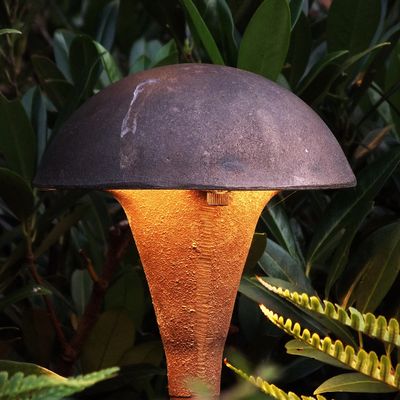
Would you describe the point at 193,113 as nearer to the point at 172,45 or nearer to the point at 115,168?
the point at 115,168

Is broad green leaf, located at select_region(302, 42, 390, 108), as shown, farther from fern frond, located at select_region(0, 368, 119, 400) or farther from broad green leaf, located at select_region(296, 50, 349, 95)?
fern frond, located at select_region(0, 368, 119, 400)

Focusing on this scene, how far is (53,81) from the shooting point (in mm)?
954

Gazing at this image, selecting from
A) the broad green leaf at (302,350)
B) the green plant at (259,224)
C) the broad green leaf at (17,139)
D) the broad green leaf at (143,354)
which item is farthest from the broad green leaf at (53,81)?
the broad green leaf at (302,350)

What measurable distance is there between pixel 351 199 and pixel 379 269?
0.29 feet

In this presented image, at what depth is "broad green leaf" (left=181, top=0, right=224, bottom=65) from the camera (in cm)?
74

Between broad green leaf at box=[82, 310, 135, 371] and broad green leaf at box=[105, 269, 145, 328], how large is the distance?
46 mm

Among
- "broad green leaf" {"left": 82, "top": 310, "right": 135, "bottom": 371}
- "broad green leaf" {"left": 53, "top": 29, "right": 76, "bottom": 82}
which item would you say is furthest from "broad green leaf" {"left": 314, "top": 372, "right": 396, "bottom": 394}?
"broad green leaf" {"left": 53, "top": 29, "right": 76, "bottom": 82}

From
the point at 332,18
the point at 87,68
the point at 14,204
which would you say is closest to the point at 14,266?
the point at 14,204

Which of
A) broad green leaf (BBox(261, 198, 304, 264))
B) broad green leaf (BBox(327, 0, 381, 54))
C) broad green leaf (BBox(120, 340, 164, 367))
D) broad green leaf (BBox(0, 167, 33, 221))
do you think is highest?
broad green leaf (BBox(327, 0, 381, 54))

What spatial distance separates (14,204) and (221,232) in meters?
0.29

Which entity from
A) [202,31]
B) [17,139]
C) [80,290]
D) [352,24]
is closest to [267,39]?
[202,31]

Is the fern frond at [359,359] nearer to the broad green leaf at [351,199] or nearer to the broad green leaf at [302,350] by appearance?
the broad green leaf at [302,350]

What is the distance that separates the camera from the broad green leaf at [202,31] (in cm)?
74

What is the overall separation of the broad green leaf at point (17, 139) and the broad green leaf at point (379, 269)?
0.40 meters
